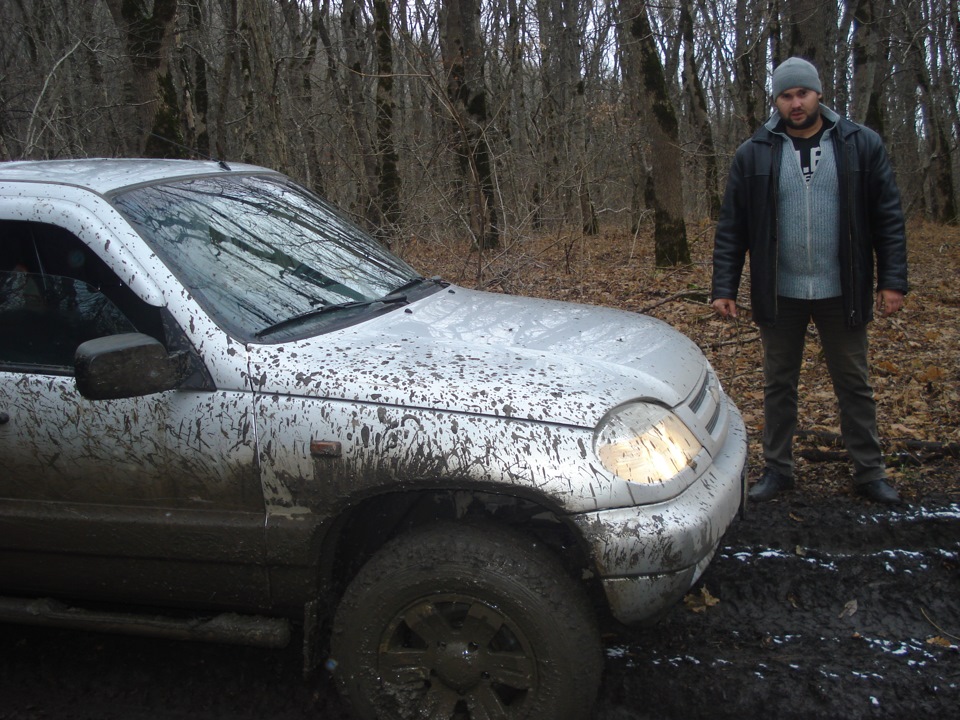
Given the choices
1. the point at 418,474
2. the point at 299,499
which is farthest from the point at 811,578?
the point at 299,499

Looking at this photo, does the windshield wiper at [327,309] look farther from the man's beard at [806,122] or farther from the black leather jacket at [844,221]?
the man's beard at [806,122]

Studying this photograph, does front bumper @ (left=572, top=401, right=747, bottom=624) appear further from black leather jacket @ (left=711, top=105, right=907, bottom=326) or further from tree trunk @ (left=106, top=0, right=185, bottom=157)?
tree trunk @ (left=106, top=0, right=185, bottom=157)

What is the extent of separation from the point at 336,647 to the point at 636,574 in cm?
98

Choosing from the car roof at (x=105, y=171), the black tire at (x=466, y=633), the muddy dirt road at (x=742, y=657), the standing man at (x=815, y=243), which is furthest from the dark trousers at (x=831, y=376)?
the car roof at (x=105, y=171)

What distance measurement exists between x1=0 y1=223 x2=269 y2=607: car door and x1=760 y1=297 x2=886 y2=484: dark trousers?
276 centimetres

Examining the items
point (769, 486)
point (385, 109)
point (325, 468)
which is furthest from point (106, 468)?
point (385, 109)

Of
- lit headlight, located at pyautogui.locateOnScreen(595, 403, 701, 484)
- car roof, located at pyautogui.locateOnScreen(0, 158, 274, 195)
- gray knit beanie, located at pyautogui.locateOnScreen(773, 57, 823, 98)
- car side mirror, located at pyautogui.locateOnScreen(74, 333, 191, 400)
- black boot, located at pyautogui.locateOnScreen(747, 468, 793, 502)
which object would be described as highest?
gray knit beanie, located at pyautogui.locateOnScreen(773, 57, 823, 98)

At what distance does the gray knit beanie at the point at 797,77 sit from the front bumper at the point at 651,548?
2120mm

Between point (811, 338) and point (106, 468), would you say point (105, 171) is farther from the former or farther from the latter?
point (811, 338)

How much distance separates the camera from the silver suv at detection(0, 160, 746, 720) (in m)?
2.53

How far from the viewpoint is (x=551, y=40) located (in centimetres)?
A: 2184

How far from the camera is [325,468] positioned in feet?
8.48

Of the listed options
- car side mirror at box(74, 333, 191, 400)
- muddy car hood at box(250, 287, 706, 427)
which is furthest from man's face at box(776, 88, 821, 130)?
car side mirror at box(74, 333, 191, 400)

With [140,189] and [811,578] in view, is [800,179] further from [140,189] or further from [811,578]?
[140,189]
